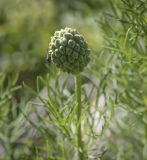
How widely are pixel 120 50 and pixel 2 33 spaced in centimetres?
121

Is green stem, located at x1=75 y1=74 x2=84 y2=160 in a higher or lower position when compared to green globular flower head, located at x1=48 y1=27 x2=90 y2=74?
lower

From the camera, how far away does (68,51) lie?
0.86m

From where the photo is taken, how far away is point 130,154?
1.21 meters

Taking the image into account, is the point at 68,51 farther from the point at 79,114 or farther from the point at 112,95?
the point at 112,95

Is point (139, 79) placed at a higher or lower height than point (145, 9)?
lower

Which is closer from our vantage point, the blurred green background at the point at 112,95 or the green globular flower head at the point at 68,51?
the green globular flower head at the point at 68,51

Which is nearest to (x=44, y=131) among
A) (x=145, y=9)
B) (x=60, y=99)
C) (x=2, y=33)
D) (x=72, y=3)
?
(x=60, y=99)

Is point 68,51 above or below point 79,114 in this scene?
above

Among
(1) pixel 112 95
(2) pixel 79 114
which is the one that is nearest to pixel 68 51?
(2) pixel 79 114

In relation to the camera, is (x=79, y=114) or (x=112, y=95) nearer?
(x=79, y=114)

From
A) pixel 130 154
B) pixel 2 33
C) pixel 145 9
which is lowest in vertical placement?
pixel 130 154

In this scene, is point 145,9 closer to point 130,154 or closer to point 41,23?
point 130,154

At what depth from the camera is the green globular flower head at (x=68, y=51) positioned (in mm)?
862

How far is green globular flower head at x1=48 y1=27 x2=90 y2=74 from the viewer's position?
0.86 m
